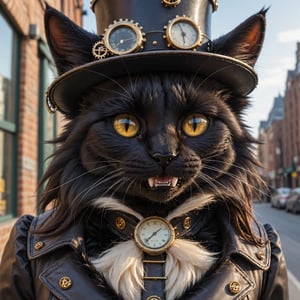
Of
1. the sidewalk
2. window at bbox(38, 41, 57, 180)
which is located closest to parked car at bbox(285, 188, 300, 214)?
the sidewalk

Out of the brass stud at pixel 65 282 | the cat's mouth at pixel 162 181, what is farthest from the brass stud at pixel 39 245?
the cat's mouth at pixel 162 181

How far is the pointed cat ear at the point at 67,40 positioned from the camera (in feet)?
4.79

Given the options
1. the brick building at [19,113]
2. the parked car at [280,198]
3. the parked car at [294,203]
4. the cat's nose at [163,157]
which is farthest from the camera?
the parked car at [280,198]

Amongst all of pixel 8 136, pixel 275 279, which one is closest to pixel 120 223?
pixel 275 279

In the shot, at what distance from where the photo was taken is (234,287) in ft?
4.70

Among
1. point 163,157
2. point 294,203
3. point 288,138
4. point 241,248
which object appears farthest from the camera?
point 288,138

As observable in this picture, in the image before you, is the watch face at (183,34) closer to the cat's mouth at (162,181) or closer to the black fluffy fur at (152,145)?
the black fluffy fur at (152,145)

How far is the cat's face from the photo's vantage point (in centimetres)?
134

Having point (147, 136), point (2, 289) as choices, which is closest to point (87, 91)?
point (147, 136)

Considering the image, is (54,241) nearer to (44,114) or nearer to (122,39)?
(122,39)

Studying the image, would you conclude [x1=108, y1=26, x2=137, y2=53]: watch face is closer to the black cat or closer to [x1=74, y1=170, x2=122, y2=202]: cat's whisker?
the black cat

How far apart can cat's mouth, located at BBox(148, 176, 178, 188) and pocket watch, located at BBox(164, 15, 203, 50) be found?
46 cm

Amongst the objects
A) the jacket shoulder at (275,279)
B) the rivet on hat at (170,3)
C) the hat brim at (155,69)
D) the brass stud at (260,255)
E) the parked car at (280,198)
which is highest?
the rivet on hat at (170,3)

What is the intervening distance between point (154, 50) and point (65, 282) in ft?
2.88
